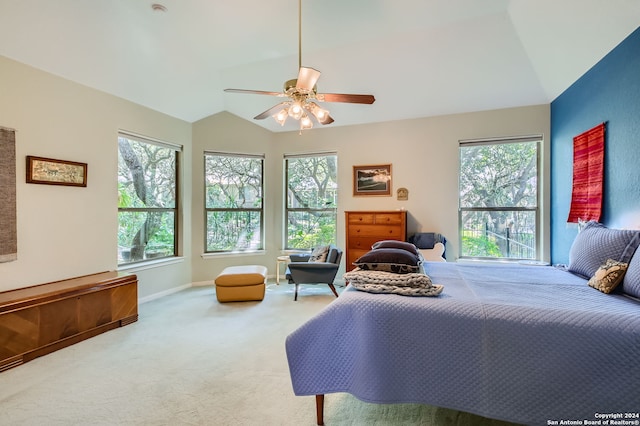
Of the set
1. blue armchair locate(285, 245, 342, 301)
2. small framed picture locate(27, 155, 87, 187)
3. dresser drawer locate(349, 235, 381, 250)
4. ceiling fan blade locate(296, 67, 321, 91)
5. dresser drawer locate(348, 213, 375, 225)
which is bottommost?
blue armchair locate(285, 245, 342, 301)

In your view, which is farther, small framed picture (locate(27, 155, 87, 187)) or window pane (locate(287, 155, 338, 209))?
window pane (locate(287, 155, 338, 209))

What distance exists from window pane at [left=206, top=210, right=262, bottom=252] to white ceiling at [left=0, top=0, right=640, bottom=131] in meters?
1.83

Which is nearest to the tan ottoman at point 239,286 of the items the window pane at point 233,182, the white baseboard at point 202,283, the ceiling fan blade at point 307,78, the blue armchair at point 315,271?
the blue armchair at point 315,271

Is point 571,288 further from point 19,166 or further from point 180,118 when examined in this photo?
point 180,118

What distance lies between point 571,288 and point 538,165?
9.02 feet

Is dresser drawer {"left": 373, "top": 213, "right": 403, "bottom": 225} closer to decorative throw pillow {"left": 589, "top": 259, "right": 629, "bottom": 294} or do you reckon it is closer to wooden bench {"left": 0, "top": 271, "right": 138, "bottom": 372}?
decorative throw pillow {"left": 589, "top": 259, "right": 629, "bottom": 294}

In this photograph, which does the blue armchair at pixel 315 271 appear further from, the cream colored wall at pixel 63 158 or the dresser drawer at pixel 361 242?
the cream colored wall at pixel 63 158

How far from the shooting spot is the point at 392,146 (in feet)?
15.6

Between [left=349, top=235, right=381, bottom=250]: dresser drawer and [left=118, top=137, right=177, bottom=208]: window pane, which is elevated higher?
[left=118, top=137, right=177, bottom=208]: window pane

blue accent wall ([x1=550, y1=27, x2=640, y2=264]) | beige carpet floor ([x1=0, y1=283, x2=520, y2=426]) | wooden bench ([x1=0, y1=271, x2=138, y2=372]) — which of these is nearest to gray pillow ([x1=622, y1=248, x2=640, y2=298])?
blue accent wall ([x1=550, y1=27, x2=640, y2=264])

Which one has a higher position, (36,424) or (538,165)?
(538,165)

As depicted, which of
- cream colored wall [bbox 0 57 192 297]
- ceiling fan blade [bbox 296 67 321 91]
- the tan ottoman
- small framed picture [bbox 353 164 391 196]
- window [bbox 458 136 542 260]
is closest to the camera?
ceiling fan blade [bbox 296 67 321 91]

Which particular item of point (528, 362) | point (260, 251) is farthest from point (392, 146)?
point (528, 362)

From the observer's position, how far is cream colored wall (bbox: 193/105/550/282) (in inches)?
166
